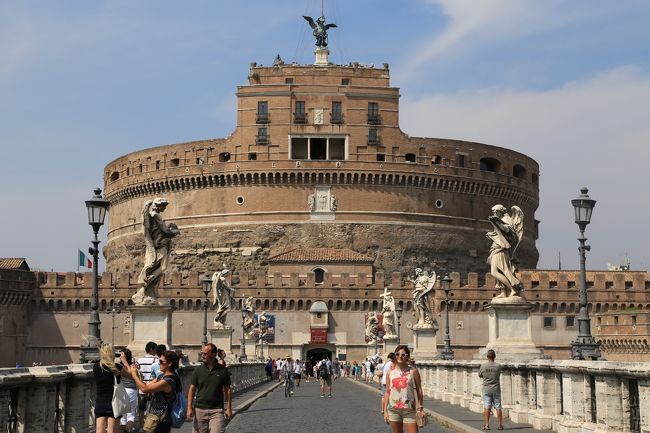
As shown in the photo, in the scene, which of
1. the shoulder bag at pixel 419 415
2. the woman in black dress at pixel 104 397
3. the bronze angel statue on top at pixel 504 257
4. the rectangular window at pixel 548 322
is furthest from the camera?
the rectangular window at pixel 548 322

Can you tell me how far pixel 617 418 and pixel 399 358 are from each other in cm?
200

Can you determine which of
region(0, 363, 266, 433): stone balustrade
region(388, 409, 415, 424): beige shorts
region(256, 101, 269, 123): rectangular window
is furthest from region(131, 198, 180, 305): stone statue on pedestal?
region(256, 101, 269, 123): rectangular window

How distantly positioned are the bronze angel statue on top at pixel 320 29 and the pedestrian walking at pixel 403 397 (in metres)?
69.5

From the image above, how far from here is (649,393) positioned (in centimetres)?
845

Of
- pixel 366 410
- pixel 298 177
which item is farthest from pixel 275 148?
pixel 366 410

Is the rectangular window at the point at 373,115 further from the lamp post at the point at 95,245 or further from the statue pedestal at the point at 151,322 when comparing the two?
the statue pedestal at the point at 151,322

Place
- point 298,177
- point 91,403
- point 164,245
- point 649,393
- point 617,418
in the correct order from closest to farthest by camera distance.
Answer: point 649,393 < point 617,418 < point 91,403 < point 164,245 < point 298,177

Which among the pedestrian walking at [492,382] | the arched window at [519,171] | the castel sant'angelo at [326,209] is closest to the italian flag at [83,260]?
the castel sant'angelo at [326,209]

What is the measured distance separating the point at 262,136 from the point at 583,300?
53825mm

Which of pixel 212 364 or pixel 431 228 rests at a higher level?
pixel 431 228

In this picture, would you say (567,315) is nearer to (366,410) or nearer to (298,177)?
(298,177)

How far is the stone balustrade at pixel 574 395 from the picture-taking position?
A: 9.16 m

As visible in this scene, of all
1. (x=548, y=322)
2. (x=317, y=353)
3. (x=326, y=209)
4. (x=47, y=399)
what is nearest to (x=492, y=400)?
(x=47, y=399)

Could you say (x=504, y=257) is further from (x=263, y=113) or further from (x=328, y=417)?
(x=263, y=113)
